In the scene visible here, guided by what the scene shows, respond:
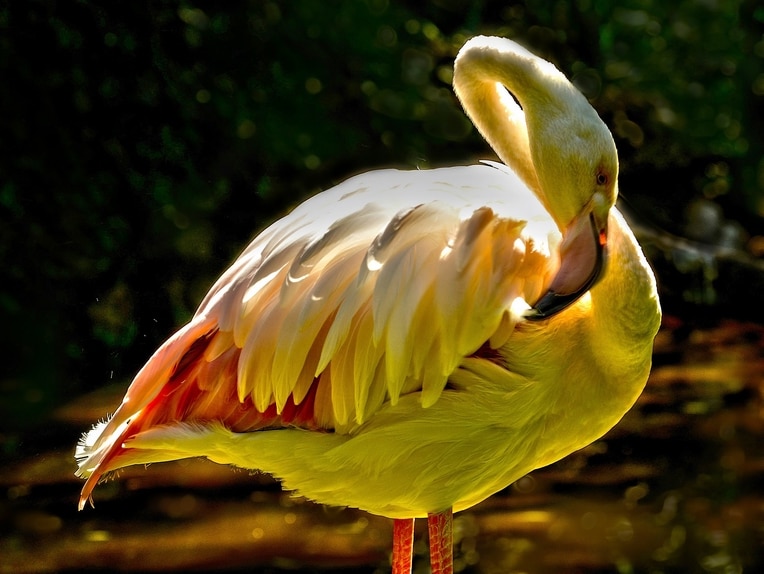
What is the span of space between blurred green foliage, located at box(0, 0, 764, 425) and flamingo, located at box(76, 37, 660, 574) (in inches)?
109

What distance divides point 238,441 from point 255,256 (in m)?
0.37

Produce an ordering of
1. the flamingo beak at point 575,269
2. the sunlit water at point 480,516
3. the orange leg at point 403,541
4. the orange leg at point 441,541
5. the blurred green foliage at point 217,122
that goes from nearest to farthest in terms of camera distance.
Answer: the flamingo beak at point 575,269
the orange leg at point 441,541
the orange leg at point 403,541
the sunlit water at point 480,516
the blurred green foliage at point 217,122

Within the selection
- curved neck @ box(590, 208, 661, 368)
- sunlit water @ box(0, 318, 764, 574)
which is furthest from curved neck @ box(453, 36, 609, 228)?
sunlit water @ box(0, 318, 764, 574)

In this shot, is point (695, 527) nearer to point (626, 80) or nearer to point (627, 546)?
point (627, 546)

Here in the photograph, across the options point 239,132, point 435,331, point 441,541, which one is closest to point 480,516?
point 441,541

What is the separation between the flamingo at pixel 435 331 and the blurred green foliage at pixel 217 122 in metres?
2.78

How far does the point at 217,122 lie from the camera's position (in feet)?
18.4

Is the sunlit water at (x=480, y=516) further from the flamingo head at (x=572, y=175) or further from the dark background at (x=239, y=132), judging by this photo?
the flamingo head at (x=572, y=175)

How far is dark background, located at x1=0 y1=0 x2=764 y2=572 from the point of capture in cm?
527

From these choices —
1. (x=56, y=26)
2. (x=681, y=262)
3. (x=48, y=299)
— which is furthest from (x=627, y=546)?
(x=56, y=26)

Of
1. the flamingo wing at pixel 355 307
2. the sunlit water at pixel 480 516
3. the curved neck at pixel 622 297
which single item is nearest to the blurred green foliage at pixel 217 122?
the sunlit water at pixel 480 516

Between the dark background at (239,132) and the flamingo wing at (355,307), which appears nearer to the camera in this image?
the flamingo wing at (355,307)

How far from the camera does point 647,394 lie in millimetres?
4590

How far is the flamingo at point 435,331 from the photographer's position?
2029 millimetres
